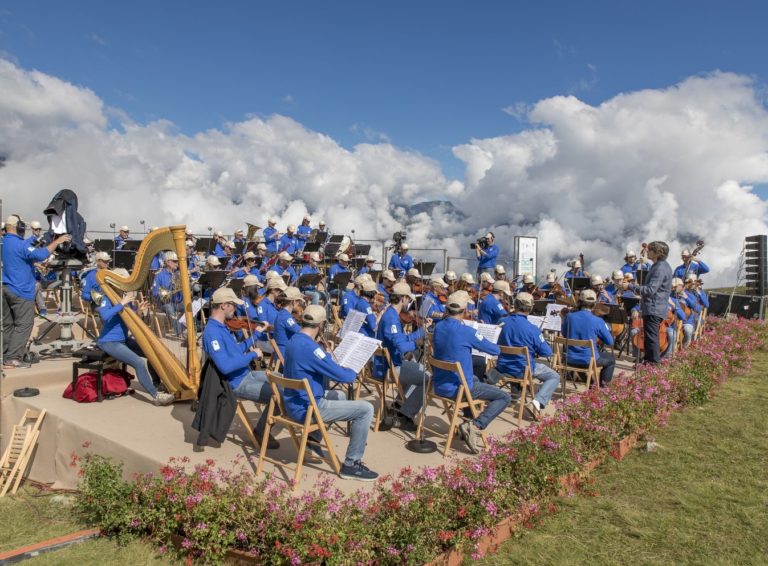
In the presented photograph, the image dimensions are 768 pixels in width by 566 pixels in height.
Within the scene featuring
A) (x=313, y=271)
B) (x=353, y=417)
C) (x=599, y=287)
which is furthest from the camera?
(x=313, y=271)

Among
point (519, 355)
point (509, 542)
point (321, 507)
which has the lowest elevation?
point (509, 542)

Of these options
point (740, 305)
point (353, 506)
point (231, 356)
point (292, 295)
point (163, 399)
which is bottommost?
point (163, 399)

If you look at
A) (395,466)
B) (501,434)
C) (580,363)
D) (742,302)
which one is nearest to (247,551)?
(395,466)

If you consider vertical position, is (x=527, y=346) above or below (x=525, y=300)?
below

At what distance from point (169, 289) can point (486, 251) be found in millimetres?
8712

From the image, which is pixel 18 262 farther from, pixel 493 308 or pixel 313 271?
pixel 493 308

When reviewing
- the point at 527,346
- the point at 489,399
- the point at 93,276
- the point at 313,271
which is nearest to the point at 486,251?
the point at 313,271

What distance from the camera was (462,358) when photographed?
5.96 metres

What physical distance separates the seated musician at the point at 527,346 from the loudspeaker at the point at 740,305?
13.1 m

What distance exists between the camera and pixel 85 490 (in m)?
4.95

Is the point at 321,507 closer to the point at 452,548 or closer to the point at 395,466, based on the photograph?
the point at 452,548

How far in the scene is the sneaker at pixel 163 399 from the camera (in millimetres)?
7305

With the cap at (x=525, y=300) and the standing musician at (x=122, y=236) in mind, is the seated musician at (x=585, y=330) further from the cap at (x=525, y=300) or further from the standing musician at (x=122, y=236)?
the standing musician at (x=122, y=236)

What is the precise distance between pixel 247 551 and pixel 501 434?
11.5 feet
